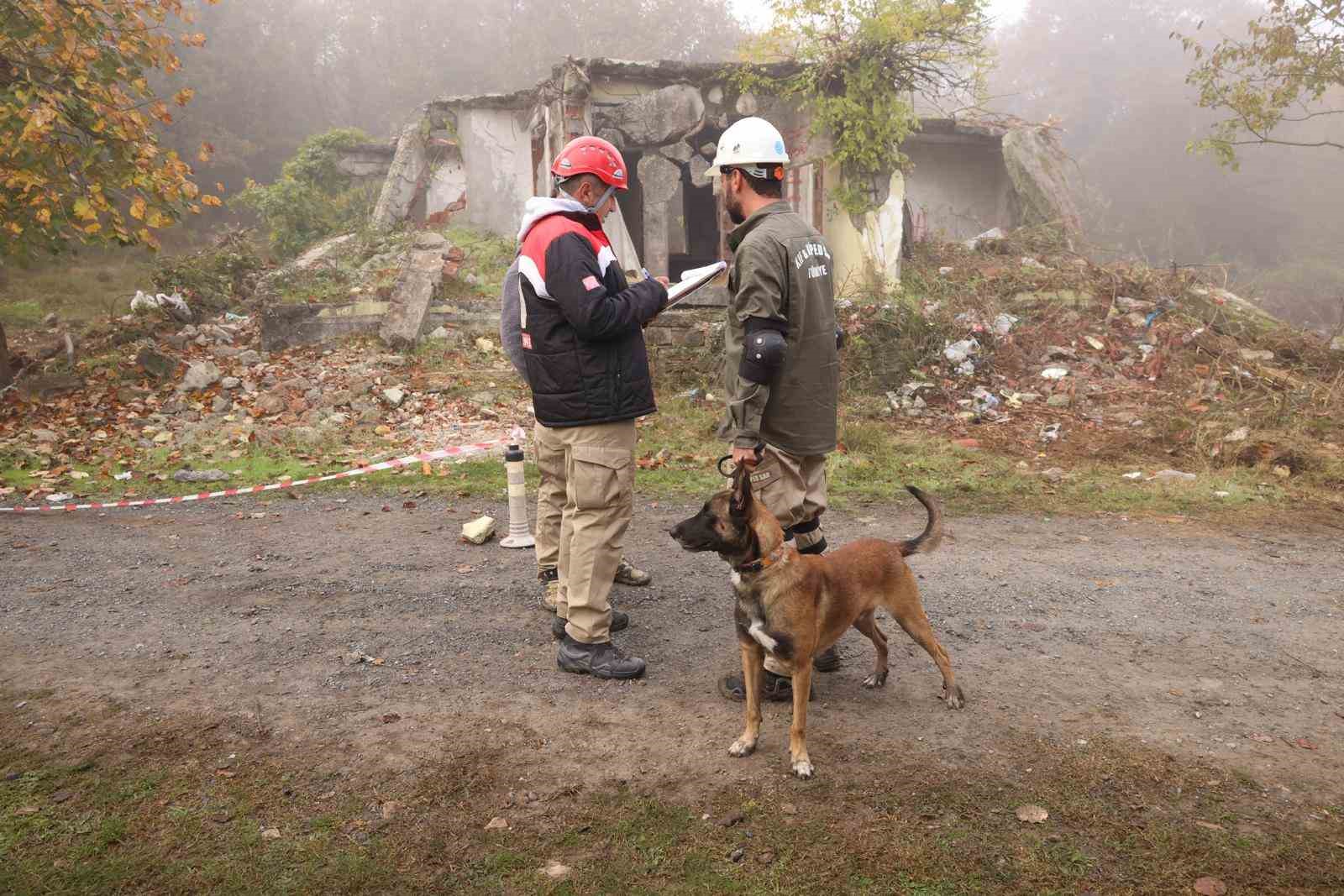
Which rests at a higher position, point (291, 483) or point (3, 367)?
point (3, 367)

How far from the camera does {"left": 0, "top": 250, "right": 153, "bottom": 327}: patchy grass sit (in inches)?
575

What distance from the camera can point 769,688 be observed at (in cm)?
396

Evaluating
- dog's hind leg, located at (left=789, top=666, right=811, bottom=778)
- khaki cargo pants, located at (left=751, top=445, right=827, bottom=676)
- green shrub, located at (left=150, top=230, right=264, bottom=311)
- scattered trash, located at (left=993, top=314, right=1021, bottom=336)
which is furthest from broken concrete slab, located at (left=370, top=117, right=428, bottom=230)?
dog's hind leg, located at (left=789, top=666, right=811, bottom=778)

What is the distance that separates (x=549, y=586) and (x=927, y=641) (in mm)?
2126

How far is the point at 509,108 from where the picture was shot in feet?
55.4

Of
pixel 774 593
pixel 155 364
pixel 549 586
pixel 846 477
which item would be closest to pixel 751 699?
pixel 774 593

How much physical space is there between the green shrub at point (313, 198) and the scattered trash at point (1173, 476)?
50.1 feet

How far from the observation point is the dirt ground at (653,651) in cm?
344

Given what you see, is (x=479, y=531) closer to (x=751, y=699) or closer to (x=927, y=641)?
(x=751, y=699)

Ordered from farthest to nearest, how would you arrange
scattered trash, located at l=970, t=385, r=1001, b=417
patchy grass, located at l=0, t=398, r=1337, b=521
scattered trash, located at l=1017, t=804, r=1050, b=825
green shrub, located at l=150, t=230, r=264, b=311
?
green shrub, located at l=150, t=230, r=264, b=311
scattered trash, located at l=970, t=385, r=1001, b=417
patchy grass, located at l=0, t=398, r=1337, b=521
scattered trash, located at l=1017, t=804, r=1050, b=825

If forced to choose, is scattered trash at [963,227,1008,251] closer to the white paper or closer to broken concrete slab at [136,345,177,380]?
the white paper

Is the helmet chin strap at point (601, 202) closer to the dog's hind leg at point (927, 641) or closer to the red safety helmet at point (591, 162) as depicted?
the red safety helmet at point (591, 162)

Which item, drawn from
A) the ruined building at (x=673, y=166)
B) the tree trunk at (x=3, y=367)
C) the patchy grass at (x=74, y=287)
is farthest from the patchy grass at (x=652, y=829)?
the patchy grass at (x=74, y=287)

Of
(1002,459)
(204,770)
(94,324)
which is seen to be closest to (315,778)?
(204,770)
